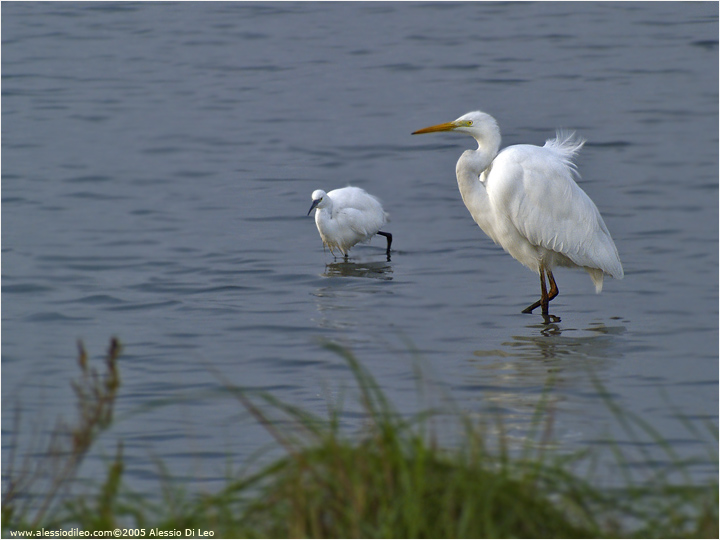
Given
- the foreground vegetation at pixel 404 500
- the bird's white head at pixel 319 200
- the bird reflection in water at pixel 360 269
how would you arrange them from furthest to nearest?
1. the bird's white head at pixel 319 200
2. the bird reflection in water at pixel 360 269
3. the foreground vegetation at pixel 404 500

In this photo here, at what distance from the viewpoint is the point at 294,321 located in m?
7.19

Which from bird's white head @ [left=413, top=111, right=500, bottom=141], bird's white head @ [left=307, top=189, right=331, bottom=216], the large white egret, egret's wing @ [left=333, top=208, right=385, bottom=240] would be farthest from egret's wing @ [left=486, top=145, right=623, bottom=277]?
bird's white head @ [left=307, top=189, right=331, bottom=216]

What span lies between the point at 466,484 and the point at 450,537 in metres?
0.14

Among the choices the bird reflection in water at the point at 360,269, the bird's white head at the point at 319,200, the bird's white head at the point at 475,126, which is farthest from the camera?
the bird's white head at the point at 319,200

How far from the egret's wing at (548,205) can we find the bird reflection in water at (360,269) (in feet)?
4.98

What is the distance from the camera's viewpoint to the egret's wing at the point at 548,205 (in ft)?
25.3

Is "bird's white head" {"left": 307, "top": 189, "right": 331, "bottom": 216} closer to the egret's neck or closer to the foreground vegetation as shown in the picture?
the egret's neck

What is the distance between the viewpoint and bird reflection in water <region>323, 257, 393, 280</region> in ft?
29.7

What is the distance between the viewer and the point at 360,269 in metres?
9.41

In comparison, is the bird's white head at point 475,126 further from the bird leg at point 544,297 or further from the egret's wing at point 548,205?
the bird leg at point 544,297

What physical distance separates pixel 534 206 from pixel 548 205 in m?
0.12

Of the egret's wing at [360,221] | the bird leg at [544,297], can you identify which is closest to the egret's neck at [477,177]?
the bird leg at [544,297]

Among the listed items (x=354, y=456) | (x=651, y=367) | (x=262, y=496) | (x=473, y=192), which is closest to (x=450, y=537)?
(x=354, y=456)

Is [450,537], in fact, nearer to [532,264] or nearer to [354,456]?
[354,456]
